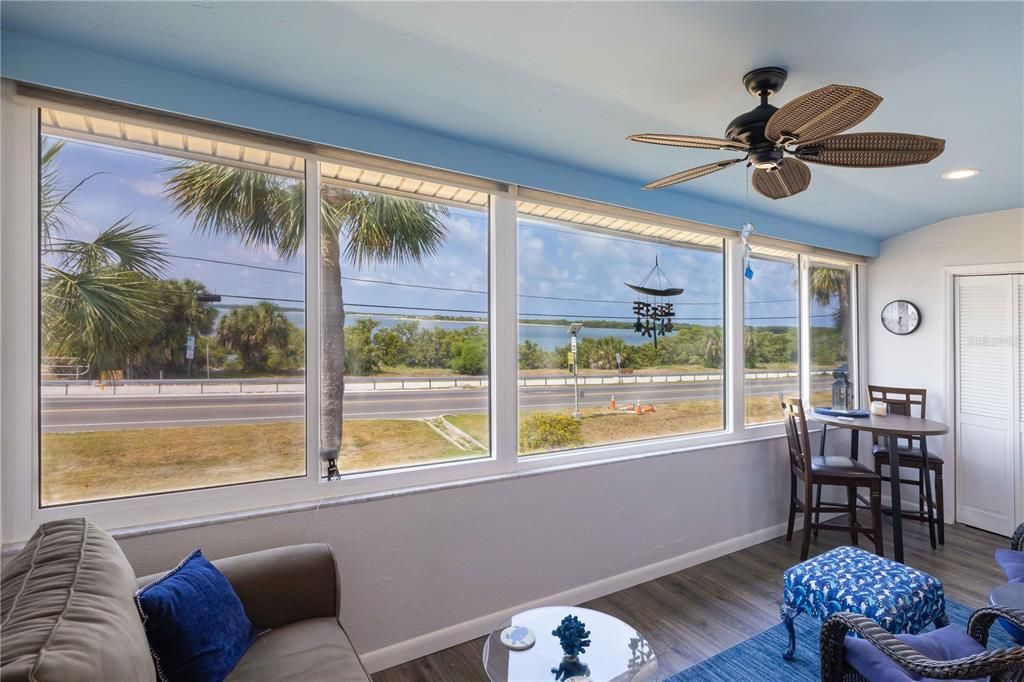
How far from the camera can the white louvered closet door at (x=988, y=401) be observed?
3672 mm

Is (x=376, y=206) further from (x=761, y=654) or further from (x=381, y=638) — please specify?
(x=761, y=654)

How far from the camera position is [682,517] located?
3.21m

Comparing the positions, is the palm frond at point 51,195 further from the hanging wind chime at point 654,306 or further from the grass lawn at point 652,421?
the hanging wind chime at point 654,306

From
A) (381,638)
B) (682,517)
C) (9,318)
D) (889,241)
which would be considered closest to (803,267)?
(889,241)

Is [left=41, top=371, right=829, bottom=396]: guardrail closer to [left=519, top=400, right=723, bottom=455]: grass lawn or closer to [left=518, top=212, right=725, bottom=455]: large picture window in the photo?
[left=518, top=212, right=725, bottom=455]: large picture window

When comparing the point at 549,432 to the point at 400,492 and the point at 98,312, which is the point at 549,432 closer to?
the point at 400,492

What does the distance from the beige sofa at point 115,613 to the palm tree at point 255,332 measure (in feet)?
2.63

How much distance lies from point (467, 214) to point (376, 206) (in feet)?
1.64

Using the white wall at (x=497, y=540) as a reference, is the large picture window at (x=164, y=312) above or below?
above

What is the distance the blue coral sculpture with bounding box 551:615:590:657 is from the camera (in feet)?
5.37

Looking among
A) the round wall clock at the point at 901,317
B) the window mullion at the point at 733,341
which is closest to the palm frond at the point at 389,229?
the window mullion at the point at 733,341

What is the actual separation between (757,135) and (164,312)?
7.93 ft

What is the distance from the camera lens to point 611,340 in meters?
→ 3.14

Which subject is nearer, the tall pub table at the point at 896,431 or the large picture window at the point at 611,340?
the large picture window at the point at 611,340
